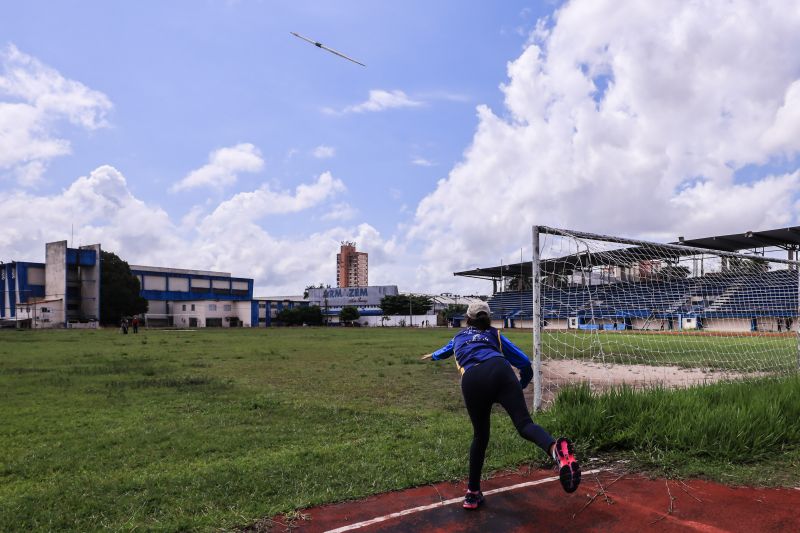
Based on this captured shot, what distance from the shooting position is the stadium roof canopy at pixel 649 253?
918 centimetres

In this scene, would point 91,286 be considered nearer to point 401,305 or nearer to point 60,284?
point 60,284

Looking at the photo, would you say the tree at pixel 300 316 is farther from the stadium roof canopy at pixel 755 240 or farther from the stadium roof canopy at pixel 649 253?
the stadium roof canopy at pixel 755 240

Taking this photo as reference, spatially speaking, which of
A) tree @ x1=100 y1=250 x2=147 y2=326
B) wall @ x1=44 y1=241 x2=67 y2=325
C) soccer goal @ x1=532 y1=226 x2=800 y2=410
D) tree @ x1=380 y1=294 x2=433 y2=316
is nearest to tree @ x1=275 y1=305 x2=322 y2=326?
tree @ x1=380 y1=294 x2=433 y2=316

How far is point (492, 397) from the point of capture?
13.0 feet

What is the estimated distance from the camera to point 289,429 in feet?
24.0

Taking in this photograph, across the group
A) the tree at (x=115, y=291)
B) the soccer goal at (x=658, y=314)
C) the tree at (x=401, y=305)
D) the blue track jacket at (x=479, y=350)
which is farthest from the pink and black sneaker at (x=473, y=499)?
the tree at (x=401, y=305)

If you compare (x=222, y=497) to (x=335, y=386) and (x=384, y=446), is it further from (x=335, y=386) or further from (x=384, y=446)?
(x=335, y=386)

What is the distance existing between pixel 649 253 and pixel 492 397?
8.33 m

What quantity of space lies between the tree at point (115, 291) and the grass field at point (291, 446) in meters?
59.7

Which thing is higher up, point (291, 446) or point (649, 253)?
point (649, 253)

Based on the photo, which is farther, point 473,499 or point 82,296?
point 82,296

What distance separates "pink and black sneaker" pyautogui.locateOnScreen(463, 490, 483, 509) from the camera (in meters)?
4.05

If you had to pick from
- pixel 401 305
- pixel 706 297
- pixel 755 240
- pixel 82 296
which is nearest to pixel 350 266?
pixel 401 305

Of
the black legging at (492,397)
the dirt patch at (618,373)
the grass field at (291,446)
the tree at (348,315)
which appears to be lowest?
the tree at (348,315)
